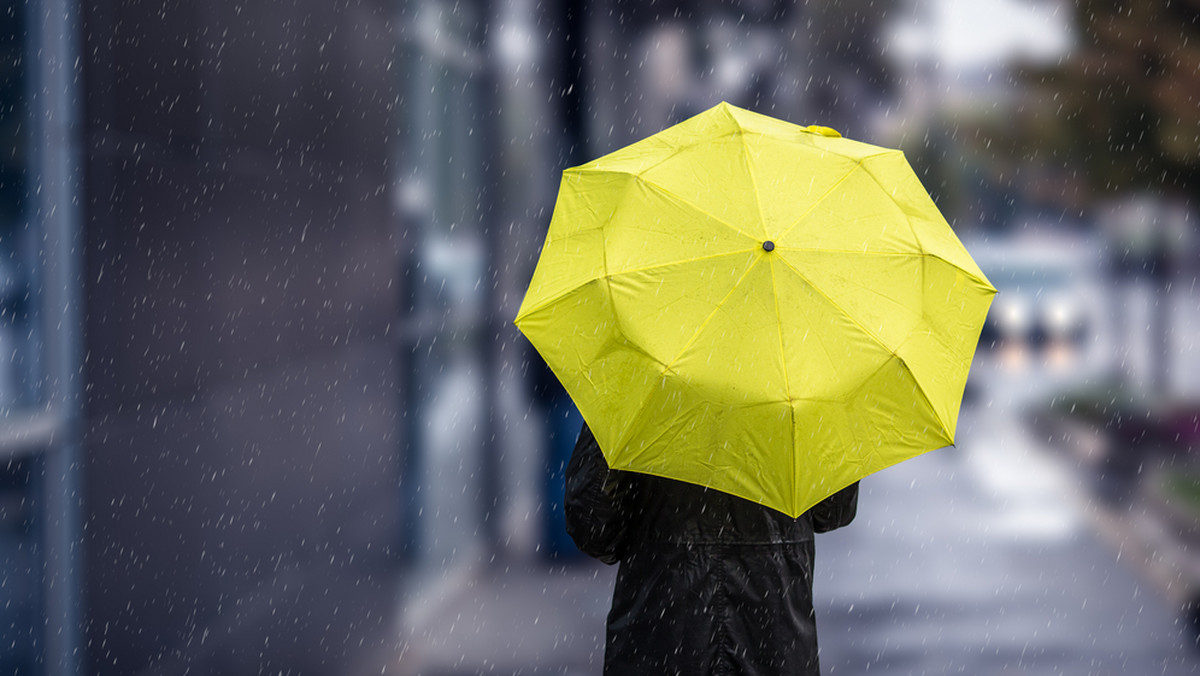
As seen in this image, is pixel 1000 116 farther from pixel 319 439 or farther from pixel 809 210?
pixel 809 210

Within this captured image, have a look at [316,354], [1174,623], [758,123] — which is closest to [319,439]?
[316,354]

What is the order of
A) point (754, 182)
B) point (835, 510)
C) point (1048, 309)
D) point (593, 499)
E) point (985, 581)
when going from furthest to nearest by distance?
point (1048, 309) < point (985, 581) < point (835, 510) < point (593, 499) < point (754, 182)

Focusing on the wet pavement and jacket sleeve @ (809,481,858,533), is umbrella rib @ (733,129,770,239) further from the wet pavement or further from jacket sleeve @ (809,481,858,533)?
the wet pavement

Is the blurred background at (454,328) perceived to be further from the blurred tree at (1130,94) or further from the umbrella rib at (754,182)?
the umbrella rib at (754,182)

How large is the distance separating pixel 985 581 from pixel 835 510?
548cm

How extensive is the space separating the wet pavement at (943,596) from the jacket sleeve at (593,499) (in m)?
3.45

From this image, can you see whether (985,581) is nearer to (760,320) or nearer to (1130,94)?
(1130,94)

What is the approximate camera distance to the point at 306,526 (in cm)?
461

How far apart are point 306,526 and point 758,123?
119 inches

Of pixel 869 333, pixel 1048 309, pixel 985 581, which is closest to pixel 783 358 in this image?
pixel 869 333

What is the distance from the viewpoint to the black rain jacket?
8.58 feet

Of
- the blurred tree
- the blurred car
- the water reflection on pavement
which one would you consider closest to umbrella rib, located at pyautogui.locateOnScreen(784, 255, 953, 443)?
the water reflection on pavement

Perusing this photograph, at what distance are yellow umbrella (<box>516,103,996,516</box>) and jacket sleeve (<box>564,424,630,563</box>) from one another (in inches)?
11.4

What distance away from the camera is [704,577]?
262 cm
